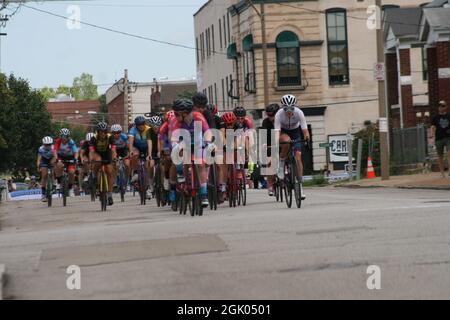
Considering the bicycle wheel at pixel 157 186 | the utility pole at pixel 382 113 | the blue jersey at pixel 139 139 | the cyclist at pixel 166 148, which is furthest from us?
the utility pole at pixel 382 113

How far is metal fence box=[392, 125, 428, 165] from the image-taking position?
38.0 metres

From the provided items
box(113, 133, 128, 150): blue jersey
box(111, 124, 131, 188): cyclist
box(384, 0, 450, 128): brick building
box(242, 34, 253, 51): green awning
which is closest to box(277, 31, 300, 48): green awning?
box(242, 34, 253, 51): green awning

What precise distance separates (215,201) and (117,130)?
Answer: 27.9ft

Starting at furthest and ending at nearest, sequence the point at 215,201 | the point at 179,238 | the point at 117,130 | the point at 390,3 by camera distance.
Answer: the point at 390,3
the point at 117,130
the point at 215,201
the point at 179,238

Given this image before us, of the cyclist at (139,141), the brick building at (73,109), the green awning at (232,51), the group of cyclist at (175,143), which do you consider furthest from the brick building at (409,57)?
the brick building at (73,109)

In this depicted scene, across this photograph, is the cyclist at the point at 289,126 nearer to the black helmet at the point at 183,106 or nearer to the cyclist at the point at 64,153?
the black helmet at the point at 183,106

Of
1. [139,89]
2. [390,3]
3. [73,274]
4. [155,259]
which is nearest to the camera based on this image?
[73,274]

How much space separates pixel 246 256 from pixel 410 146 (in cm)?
2865

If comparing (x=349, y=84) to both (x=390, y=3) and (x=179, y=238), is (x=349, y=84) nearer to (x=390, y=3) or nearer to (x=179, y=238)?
(x=390, y=3)

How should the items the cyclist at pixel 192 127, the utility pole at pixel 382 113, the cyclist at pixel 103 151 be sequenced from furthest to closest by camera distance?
1. the utility pole at pixel 382 113
2. the cyclist at pixel 103 151
3. the cyclist at pixel 192 127

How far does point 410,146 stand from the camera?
130 feet

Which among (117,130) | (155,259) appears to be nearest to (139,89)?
(117,130)

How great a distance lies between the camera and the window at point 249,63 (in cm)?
6246

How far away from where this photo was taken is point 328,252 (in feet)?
38.2
